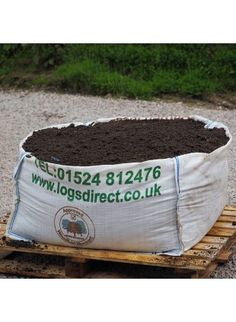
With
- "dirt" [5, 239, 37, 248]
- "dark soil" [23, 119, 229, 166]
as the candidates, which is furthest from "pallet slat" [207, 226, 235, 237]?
"dirt" [5, 239, 37, 248]

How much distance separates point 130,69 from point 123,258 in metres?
6.06

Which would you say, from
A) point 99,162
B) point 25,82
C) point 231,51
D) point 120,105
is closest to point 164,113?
point 120,105

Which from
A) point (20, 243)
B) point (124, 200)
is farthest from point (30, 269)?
point (124, 200)

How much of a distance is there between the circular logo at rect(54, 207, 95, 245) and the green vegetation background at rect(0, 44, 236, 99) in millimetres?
5102

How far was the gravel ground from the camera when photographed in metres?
8.55

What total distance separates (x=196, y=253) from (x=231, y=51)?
591cm

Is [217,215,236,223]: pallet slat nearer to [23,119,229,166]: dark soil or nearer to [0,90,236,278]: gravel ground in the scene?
[23,119,229,166]: dark soil

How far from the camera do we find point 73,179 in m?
4.58

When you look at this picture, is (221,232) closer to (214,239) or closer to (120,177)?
(214,239)

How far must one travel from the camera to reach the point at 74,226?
4.62 metres

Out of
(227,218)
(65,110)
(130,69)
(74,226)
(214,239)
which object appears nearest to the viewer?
(74,226)

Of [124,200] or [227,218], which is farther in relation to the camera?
[227,218]

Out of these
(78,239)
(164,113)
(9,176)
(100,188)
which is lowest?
(78,239)

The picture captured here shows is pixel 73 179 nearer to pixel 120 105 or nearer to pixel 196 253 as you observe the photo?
pixel 196 253
